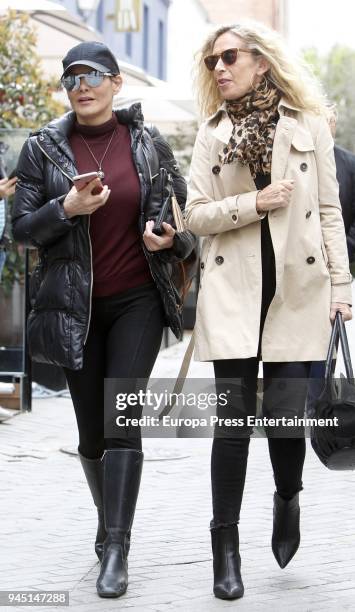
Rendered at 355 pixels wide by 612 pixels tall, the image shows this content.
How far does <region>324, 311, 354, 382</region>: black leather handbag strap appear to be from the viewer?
15.2ft

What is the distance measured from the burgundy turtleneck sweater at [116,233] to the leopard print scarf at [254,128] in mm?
402

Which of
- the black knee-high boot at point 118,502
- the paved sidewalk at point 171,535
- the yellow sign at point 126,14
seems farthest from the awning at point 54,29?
the yellow sign at point 126,14

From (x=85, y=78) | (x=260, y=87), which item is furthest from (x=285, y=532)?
(x=85, y=78)

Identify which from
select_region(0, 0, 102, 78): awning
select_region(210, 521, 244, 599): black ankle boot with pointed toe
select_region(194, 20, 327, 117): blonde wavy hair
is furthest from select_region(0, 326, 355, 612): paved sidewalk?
select_region(0, 0, 102, 78): awning

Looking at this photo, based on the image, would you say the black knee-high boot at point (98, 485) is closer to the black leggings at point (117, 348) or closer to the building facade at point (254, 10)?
the black leggings at point (117, 348)

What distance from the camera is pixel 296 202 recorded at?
4746mm

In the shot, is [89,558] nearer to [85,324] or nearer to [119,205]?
[85,324]

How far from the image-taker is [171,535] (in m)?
5.87

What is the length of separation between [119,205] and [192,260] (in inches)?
18.9

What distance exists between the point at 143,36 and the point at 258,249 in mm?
30915

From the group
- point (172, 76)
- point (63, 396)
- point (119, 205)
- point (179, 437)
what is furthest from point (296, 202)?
point (172, 76)

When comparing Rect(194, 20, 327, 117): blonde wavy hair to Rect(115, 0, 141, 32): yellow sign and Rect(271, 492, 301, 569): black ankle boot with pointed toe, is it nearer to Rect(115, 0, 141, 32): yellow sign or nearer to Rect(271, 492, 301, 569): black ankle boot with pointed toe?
Rect(271, 492, 301, 569): black ankle boot with pointed toe

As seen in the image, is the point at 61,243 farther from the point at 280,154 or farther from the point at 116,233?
the point at 280,154

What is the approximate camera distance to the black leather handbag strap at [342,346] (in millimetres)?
4625
